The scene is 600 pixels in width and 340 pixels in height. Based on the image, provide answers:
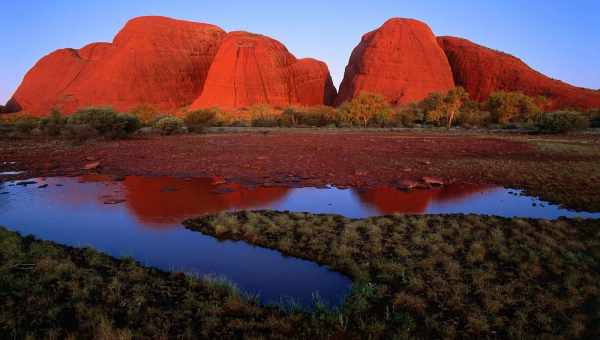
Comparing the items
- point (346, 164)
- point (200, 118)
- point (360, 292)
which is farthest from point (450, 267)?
point (200, 118)

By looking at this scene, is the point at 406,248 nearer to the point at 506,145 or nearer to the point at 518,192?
the point at 518,192

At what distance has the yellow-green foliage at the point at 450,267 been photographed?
4168 millimetres

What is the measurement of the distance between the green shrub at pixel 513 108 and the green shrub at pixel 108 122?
43442mm

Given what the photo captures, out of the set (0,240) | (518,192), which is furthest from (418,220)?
(0,240)

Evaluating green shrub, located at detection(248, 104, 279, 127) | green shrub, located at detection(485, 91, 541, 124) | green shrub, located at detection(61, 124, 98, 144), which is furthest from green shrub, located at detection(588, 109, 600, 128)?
green shrub, located at detection(61, 124, 98, 144)

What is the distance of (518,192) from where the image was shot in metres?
11.5

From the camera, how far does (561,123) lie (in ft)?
106

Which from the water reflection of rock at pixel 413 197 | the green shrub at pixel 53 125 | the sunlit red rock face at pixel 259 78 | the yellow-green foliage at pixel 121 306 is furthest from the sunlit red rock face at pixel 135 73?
the yellow-green foliage at pixel 121 306

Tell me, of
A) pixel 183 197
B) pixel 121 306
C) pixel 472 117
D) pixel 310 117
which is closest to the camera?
pixel 121 306

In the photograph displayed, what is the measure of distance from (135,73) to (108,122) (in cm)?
4694

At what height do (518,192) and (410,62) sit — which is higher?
(410,62)

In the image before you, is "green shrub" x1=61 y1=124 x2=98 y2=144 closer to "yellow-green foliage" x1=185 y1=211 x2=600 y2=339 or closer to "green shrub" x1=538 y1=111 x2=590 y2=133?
"yellow-green foliage" x1=185 y1=211 x2=600 y2=339

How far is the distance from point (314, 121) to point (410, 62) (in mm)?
29942

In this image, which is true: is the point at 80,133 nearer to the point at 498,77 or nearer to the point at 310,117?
the point at 310,117
